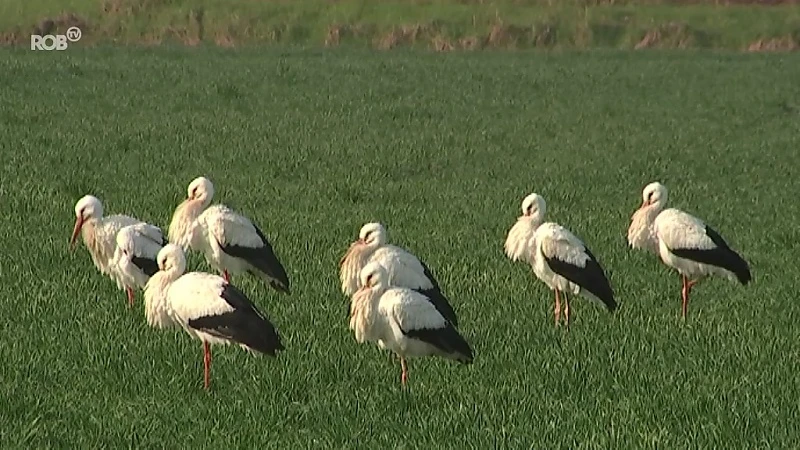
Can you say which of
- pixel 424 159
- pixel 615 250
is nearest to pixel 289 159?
pixel 424 159

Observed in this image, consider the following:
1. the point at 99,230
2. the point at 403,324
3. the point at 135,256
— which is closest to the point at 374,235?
the point at 403,324

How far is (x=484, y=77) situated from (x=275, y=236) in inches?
774

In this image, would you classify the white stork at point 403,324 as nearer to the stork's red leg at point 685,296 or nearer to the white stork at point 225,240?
the white stork at point 225,240

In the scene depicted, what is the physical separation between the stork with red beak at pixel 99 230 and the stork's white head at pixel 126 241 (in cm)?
43

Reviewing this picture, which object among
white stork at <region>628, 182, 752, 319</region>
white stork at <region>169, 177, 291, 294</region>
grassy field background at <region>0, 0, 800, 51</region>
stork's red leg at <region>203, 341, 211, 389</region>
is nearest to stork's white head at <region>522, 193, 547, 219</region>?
white stork at <region>628, 182, 752, 319</region>

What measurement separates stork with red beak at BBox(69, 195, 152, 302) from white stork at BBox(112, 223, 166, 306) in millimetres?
382

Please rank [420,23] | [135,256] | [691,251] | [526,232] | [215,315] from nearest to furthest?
[215,315], [135,256], [526,232], [691,251], [420,23]

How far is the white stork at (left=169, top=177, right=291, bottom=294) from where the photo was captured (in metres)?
9.91

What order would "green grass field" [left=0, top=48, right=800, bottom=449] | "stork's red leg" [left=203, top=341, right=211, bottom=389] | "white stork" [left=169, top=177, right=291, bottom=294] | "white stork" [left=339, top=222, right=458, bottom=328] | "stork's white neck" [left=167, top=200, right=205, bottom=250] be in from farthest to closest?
"stork's white neck" [left=167, top=200, right=205, bottom=250] → "white stork" [left=169, top=177, right=291, bottom=294] → "white stork" [left=339, top=222, right=458, bottom=328] → "stork's red leg" [left=203, top=341, right=211, bottom=389] → "green grass field" [left=0, top=48, right=800, bottom=449]

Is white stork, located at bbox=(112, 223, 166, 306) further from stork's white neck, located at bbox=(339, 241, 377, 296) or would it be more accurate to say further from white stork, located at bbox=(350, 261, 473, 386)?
white stork, located at bbox=(350, 261, 473, 386)

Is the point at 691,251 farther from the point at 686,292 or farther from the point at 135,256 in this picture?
the point at 135,256

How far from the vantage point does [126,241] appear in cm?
950

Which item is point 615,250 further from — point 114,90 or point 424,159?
point 114,90
